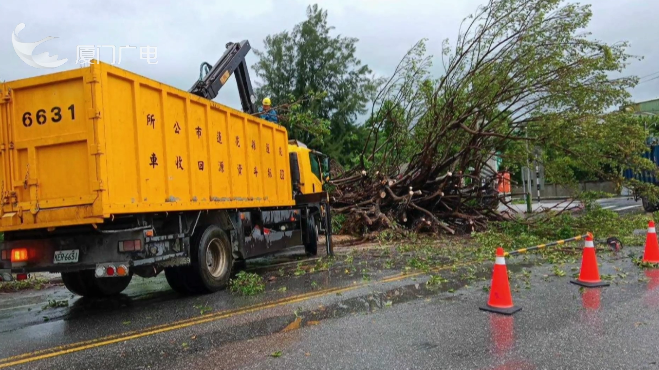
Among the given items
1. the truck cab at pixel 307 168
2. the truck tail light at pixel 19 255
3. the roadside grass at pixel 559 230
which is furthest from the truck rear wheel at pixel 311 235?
the truck tail light at pixel 19 255

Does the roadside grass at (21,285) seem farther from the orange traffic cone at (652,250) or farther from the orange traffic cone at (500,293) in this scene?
the orange traffic cone at (652,250)

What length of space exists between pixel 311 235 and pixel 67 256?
6365 mm

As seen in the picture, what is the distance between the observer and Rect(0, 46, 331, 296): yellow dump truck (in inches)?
239

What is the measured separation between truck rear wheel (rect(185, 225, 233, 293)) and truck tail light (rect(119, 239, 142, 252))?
1.28 m

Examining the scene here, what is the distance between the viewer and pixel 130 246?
635 centimetres

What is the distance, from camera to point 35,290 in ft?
32.1

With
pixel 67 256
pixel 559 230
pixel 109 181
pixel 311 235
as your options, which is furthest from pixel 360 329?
pixel 559 230

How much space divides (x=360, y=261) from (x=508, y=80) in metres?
6.56

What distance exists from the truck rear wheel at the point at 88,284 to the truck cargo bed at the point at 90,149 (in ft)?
6.00

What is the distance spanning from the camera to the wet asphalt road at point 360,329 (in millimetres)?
4453

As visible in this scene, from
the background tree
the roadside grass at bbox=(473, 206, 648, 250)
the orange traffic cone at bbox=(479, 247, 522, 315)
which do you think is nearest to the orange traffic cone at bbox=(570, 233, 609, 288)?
the orange traffic cone at bbox=(479, 247, 522, 315)

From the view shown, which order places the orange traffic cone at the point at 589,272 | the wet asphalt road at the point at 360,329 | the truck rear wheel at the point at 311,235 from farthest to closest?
the truck rear wheel at the point at 311,235
the orange traffic cone at the point at 589,272
the wet asphalt road at the point at 360,329

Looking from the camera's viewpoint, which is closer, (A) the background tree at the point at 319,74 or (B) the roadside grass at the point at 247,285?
(B) the roadside grass at the point at 247,285

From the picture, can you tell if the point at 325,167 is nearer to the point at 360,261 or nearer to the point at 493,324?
the point at 360,261
